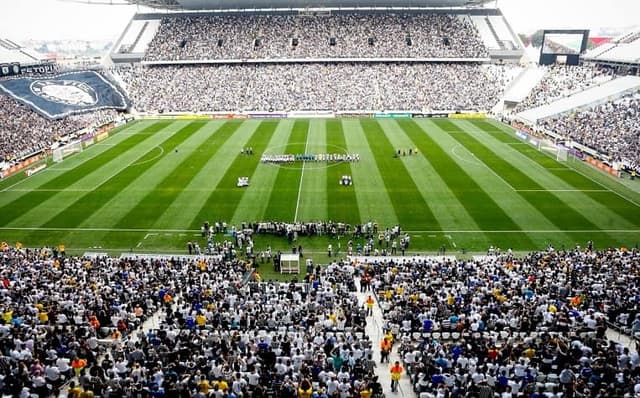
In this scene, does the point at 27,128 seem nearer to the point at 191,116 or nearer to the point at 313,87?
the point at 191,116

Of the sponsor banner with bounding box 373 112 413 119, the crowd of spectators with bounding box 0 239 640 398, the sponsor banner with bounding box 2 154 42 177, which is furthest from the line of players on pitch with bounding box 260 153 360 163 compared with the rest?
the sponsor banner with bounding box 373 112 413 119

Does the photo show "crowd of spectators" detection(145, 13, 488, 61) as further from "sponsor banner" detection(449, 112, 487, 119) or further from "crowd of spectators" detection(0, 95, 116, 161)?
"crowd of spectators" detection(0, 95, 116, 161)

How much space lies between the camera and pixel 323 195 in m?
34.8

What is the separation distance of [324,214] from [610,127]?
32.9 m

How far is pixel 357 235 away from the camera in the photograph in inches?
1129

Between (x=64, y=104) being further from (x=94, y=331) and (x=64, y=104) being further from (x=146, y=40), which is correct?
(x=94, y=331)

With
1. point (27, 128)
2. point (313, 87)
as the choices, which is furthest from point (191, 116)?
point (27, 128)

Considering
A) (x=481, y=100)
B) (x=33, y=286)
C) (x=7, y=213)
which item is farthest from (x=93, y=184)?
(x=481, y=100)

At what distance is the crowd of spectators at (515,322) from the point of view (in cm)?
1304

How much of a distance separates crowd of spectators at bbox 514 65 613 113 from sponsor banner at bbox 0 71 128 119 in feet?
174

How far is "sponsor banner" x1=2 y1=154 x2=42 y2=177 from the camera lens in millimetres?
40500

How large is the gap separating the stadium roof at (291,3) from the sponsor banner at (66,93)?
57.6ft

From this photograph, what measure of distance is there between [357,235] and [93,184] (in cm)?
2140

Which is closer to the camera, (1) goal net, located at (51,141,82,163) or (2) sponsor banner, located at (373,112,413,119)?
(1) goal net, located at (51,141,82,163)
